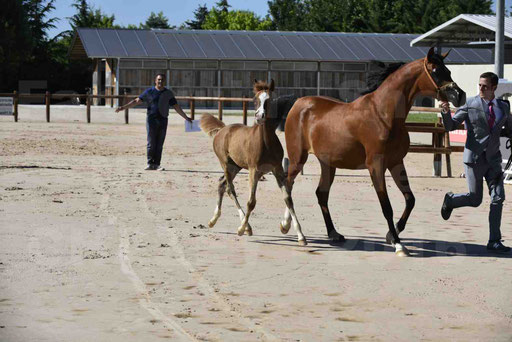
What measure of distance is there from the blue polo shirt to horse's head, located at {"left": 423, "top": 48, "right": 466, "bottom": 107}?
810 cm

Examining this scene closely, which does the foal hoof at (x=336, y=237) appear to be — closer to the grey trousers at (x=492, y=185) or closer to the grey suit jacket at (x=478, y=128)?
the grey trousers at (x=492, y=185)

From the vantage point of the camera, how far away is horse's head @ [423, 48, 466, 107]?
8.64m

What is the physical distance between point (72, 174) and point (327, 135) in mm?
7335

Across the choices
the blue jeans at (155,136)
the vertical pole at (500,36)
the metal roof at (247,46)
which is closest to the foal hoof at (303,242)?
the blue jeans at (155,136)

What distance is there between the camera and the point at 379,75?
368 inches

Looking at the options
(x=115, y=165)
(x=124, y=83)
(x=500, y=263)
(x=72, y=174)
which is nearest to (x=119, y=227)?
(x=500, y=263)

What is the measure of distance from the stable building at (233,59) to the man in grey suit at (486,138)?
37.8 m

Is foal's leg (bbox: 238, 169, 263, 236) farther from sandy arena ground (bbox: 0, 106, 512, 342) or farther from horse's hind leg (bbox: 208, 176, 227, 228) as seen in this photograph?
horse's hind leg (bbox: 208, 176, 227, 228)

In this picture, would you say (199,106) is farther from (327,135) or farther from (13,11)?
(327,135)

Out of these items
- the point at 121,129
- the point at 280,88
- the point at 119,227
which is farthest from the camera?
the point at 280,88

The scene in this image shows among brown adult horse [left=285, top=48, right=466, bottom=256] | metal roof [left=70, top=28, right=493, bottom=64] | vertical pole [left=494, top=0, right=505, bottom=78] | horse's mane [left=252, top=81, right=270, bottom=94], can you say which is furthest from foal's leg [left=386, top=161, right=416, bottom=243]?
metal roof [left=70, top=28, right=493, bottom=64]

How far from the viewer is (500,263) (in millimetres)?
8297

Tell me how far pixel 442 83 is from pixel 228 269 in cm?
287

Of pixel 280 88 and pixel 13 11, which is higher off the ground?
pixel 13 11
